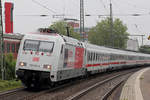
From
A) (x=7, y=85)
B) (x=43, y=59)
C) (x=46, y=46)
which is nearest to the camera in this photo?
(x=43, y=59)

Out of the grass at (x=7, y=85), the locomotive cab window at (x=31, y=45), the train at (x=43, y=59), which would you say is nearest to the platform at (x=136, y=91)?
the train at (x=43, y=59)

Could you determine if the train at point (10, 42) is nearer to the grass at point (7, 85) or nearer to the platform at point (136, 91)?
the grass at point (7, 85)

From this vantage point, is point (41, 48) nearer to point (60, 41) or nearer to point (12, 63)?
point (60, 41)

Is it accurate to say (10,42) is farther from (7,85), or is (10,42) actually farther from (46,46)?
(46,46)

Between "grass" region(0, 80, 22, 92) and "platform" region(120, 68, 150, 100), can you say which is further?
"grass" region(0, 80, 22, 92)

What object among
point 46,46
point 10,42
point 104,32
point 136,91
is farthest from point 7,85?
point 104,32

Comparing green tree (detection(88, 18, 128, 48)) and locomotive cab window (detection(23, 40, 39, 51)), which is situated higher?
green tree (detection(88, 18, 128, 48))

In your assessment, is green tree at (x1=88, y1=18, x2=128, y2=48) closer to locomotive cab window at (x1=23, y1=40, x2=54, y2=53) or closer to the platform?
the platform

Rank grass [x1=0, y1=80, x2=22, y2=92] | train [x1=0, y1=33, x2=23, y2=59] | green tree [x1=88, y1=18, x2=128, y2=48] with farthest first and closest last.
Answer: green tree [x1=88, y1=18, x2=128, y2=48]
train [x1=0, y1=33, x2=23, y2=59]
grass [x1=0, y1=80, x2=22, y2=92]

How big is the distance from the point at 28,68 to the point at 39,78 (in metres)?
0.73

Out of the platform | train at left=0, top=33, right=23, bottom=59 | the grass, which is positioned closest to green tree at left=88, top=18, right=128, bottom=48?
train at left=0, top=33, right=23, bottom=59

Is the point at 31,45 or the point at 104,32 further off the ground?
the point at 104,32

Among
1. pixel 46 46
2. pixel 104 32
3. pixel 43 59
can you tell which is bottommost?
pixel 43 59

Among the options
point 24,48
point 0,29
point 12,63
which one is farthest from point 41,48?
point 12,63
